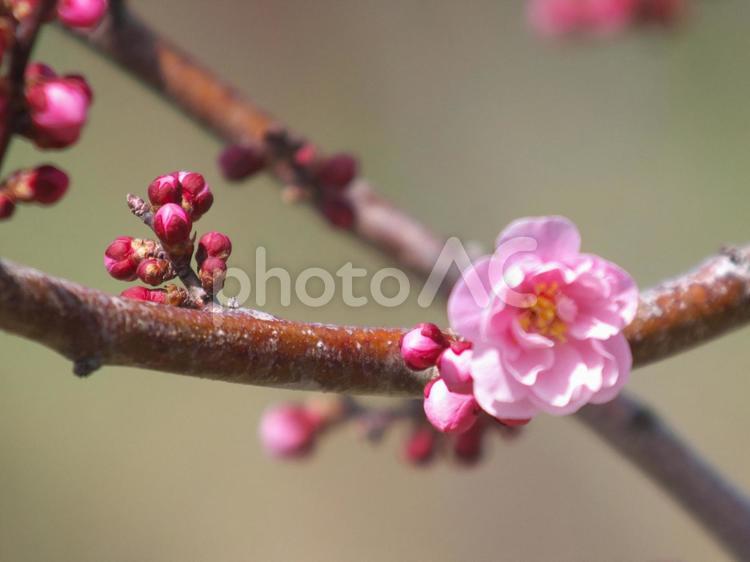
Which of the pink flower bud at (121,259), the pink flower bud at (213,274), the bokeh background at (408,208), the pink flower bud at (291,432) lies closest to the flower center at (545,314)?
the pink flower bud at (213,274)

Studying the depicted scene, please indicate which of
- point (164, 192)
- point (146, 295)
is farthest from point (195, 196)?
point (146, 295)

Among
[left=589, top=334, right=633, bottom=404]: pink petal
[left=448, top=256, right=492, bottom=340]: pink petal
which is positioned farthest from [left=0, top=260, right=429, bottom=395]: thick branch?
[left=589, top=334, right=633, bottom=404]: pink petal

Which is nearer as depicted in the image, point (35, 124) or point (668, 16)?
point (35, 124)

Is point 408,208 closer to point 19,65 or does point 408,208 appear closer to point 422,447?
point 422,447

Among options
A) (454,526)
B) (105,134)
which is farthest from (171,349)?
(105,134)

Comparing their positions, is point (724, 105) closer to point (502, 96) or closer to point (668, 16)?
point (502, 96)

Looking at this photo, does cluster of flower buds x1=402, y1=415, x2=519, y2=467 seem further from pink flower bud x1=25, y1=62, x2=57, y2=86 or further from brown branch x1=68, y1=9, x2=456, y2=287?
pink flower bud x1=25, y1=62, x2=57, y2=86
